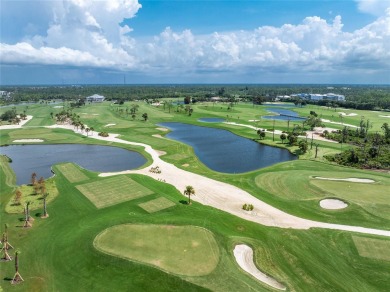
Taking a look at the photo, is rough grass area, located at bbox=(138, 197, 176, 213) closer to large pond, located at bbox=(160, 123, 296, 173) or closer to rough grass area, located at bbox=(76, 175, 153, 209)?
rough grass area, located at bbox=(76, 175, 153, 209)

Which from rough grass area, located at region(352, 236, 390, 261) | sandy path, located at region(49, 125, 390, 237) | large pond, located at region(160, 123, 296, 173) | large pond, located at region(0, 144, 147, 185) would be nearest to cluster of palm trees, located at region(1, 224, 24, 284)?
large pond, located at region(0, 144, 147, 185)

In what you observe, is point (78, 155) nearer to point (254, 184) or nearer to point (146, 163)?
point (146, 163)

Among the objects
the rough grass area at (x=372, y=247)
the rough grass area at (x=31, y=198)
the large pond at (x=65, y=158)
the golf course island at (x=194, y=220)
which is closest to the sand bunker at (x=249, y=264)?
the golf course island at (x=194, y=220)

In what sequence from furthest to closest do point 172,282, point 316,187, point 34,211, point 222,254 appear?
point 316,187
point 34,211
point 222,254
point 172,282

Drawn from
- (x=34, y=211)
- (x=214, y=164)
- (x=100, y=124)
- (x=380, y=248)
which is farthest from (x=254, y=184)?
(x=100, y=124)

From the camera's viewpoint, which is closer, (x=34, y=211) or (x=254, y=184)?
(x=34, y=211)

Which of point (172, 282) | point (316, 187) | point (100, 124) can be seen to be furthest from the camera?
point (100, 124)
